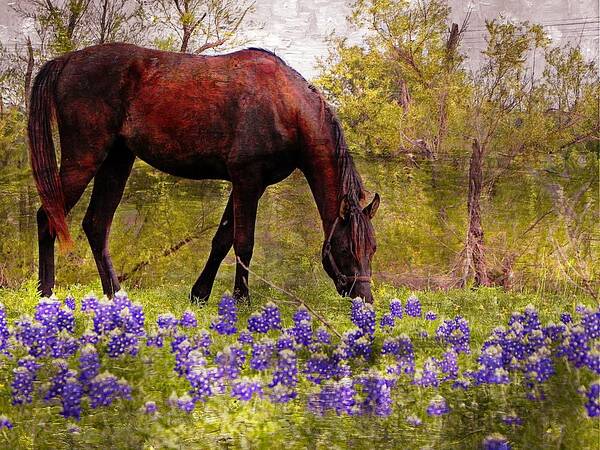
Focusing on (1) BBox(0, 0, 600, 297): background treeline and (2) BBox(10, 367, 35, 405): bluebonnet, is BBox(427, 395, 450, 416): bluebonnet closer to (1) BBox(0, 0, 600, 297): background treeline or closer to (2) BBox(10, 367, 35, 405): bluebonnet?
(1) BBox(0, 0, 600, 297): background treeline

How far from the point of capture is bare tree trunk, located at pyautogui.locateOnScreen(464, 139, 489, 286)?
3.84m

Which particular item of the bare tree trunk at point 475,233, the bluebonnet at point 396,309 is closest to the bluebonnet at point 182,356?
the bluebonnet at point 396,309

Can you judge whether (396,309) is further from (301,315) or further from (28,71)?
(28,71)

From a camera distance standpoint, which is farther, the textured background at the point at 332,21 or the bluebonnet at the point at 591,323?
the textured background at the point at 332,21

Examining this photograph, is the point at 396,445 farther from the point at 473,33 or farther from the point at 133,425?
the point at 473,33

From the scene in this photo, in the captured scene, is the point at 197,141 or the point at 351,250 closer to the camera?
the point at 351,250

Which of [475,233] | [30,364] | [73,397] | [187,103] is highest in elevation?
[187,103]

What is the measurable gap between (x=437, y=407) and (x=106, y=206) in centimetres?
231

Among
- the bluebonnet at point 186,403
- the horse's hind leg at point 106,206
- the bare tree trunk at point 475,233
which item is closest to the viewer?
the bluebonnet at point 186,403

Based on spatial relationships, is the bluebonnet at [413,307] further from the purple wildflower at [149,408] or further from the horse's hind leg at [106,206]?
the horse's hind leg at [106,206]

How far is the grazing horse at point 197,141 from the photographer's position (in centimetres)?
390

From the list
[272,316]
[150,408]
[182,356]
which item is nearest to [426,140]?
[272,316]

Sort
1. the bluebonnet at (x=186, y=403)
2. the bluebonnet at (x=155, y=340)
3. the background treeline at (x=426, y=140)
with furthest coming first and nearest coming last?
the background treeline at (x=426, y=140) < the bluebonnet at (x=155, y=340) < the bluebonnet at (x=186, y=403)

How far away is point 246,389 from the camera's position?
303 cm
